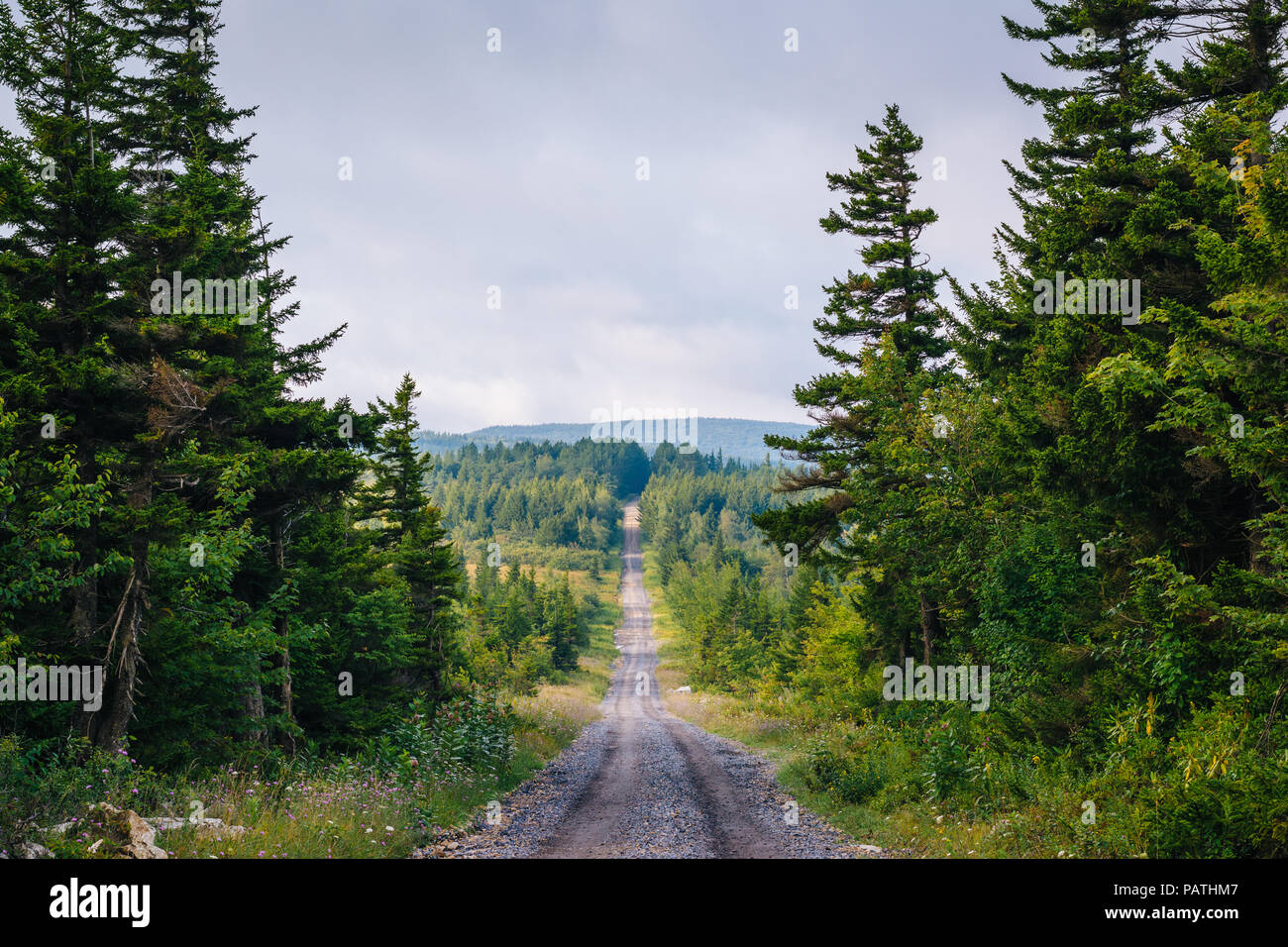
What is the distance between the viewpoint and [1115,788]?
8.23 m

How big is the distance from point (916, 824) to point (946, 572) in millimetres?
5985

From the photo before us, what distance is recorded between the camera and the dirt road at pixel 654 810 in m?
9.73

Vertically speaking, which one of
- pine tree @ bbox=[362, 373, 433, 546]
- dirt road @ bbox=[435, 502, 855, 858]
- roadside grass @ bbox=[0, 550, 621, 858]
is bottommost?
dirt road @ bbox=[435, 502, 855, 858]

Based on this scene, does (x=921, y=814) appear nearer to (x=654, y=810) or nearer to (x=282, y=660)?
(x=654, y=810)

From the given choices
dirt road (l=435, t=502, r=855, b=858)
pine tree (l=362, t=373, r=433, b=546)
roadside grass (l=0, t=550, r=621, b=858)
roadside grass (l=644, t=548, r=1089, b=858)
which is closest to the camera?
roadside grass (l=0, t=550, r=621, b=858)

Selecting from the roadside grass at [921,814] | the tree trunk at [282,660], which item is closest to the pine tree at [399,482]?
the tree trunk at [282,660]

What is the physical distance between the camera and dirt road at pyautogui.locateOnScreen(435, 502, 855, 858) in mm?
9734

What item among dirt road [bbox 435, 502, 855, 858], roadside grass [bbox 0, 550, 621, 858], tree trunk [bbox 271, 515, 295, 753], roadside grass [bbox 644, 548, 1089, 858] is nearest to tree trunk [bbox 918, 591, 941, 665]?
roadside grass [bbox 644, 548, 1089, 858]

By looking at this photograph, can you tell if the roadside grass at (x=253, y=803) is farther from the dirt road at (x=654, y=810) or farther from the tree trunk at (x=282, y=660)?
the tree trunk at (x=282, y=660)

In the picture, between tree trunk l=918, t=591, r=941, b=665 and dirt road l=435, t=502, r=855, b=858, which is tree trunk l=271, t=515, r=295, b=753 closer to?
dirt road l=435, t=502, r=855, b=858

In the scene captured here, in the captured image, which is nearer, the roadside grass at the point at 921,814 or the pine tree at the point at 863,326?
the roadside grass at the point at 921,814
